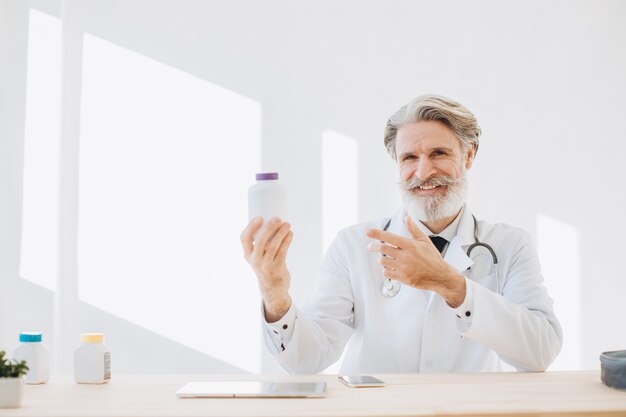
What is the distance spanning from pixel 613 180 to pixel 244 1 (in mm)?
2151

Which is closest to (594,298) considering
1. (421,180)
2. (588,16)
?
(588,16)

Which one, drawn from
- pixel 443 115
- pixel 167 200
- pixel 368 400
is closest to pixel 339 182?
pixel 167 200

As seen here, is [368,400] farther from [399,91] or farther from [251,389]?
[399,91]

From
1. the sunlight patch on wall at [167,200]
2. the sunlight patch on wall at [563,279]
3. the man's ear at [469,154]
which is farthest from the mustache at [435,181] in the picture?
the sunlight patch on wall at [563,279]

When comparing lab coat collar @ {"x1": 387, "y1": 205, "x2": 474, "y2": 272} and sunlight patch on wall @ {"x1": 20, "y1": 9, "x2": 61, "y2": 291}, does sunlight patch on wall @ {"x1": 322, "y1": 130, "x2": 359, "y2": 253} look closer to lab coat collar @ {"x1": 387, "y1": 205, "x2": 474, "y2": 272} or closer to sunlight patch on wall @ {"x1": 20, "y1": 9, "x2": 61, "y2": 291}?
lab coat collar @ {"x1": 387, "y1": 205, "x2": 474, "y2": 272}

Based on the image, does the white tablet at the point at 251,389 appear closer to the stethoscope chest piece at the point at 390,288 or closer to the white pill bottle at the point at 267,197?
the white pill bottle at the point at 267,197

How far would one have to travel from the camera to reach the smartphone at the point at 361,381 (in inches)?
56.7

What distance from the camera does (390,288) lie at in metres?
2.14

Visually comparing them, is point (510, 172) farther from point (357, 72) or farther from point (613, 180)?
point (357, 72)

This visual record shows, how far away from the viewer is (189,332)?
3.18 m

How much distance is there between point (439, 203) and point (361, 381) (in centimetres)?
88

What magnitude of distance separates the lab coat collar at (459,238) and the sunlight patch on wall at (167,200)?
1.14 metres

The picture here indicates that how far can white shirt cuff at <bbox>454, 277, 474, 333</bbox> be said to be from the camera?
5.65 feet

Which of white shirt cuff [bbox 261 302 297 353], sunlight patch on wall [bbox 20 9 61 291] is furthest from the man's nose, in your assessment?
sunlight patch on wall [bbox 20 9 61 291]
